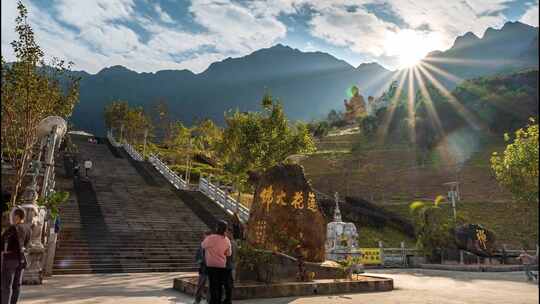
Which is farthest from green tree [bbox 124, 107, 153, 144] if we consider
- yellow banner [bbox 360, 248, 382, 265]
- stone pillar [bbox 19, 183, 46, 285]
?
stone pillar [bbox 19, 183, 46, 285]

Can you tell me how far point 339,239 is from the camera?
18.4m

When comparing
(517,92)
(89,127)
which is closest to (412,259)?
(517,92)

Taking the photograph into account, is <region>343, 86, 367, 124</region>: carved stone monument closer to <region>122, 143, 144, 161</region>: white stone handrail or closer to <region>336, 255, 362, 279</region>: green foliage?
<region>122, 143, 144, 161</region>: white stone handrail

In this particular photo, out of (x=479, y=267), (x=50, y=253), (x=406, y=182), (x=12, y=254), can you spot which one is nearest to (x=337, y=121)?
(x=406, y=182)

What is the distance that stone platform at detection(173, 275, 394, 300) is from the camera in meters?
8.63

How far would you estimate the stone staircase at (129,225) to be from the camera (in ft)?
46.4

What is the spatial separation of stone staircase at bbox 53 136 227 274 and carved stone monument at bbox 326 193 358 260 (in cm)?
593

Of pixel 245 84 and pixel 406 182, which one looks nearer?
pixel 406 182

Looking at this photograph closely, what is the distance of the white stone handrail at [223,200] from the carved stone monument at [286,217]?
9.73 metres

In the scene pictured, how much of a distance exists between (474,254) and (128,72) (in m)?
174

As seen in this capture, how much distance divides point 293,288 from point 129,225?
11.4 meters

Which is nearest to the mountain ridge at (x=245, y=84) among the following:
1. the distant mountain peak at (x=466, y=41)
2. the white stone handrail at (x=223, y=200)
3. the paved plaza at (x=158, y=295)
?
the distant mountain peak at (x=466, y=41)

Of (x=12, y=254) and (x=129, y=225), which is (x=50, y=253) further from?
(x=12, y=254)

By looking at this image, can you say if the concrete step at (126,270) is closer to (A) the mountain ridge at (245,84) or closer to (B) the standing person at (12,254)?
(B) the standing person at (12,254)
